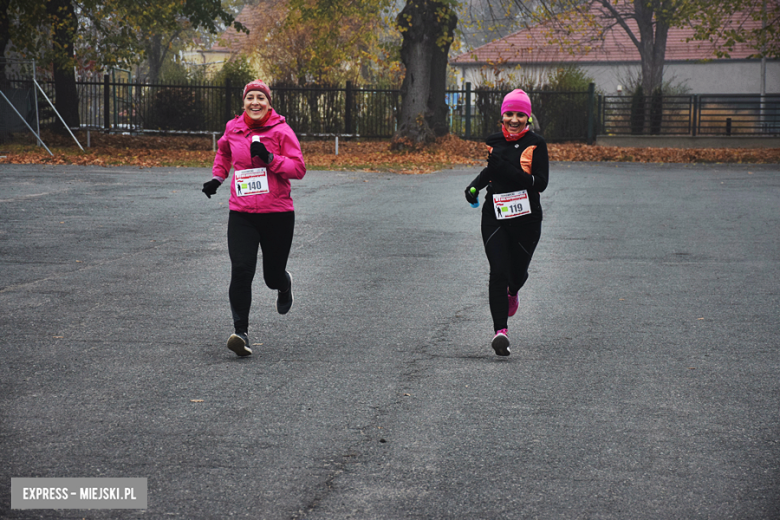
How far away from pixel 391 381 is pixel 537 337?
1643mm

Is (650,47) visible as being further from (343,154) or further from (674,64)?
(343,154)

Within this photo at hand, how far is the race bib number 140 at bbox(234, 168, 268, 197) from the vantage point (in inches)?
232

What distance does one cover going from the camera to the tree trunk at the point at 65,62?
2654 cm

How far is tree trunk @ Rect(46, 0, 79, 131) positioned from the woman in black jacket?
22914 millimetres

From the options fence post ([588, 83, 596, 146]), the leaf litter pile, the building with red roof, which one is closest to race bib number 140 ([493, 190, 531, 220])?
the leaf litter pile

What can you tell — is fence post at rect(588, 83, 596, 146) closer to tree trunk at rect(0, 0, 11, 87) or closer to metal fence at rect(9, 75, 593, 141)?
metal fence at rect(9, 75, 593, 141)

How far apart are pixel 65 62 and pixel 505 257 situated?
23931 millimetres

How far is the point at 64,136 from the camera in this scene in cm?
2855

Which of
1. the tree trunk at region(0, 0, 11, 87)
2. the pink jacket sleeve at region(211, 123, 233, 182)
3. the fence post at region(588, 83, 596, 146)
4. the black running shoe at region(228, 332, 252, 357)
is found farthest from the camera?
the fence post at region(588, 83, 596, 146)

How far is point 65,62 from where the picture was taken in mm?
26688

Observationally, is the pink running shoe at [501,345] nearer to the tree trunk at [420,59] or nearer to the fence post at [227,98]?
the tree trunk at [420,59]

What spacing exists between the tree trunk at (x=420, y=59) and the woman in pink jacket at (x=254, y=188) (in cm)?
2155

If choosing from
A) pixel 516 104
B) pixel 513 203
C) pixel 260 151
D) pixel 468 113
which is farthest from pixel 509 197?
pixel 468 113

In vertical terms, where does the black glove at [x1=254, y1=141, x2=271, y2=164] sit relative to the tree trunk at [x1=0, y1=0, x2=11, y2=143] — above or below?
below
